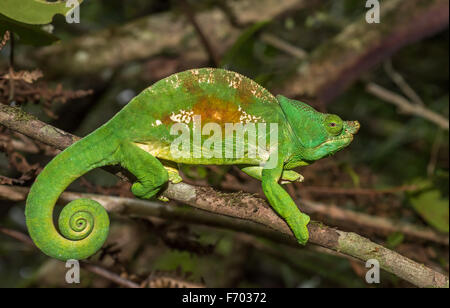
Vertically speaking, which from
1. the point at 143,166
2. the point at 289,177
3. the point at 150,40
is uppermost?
the point at 150,40

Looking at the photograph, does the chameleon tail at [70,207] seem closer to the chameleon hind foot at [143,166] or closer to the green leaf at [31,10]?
the chameleon hind foot at [143,166]

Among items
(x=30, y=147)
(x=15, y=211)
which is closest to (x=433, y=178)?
(x=30, y=147)

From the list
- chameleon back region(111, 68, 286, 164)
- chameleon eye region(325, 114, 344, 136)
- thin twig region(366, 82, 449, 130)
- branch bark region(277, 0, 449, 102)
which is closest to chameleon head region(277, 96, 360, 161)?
chameleon eye region(325, 114, 344, 136)

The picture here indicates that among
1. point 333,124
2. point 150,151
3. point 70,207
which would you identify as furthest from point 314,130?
point 70,207

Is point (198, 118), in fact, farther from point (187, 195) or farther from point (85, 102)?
point (85, 102)

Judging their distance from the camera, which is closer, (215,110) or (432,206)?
(215,110)

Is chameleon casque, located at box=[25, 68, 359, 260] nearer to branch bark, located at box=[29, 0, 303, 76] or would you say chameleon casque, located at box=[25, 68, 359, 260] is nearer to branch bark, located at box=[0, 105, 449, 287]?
branch bark, located at box=[0, 105, 449, 287]

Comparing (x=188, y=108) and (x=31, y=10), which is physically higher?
(x=31, y=10)

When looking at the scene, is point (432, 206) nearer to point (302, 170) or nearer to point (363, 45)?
point (302, 170)
